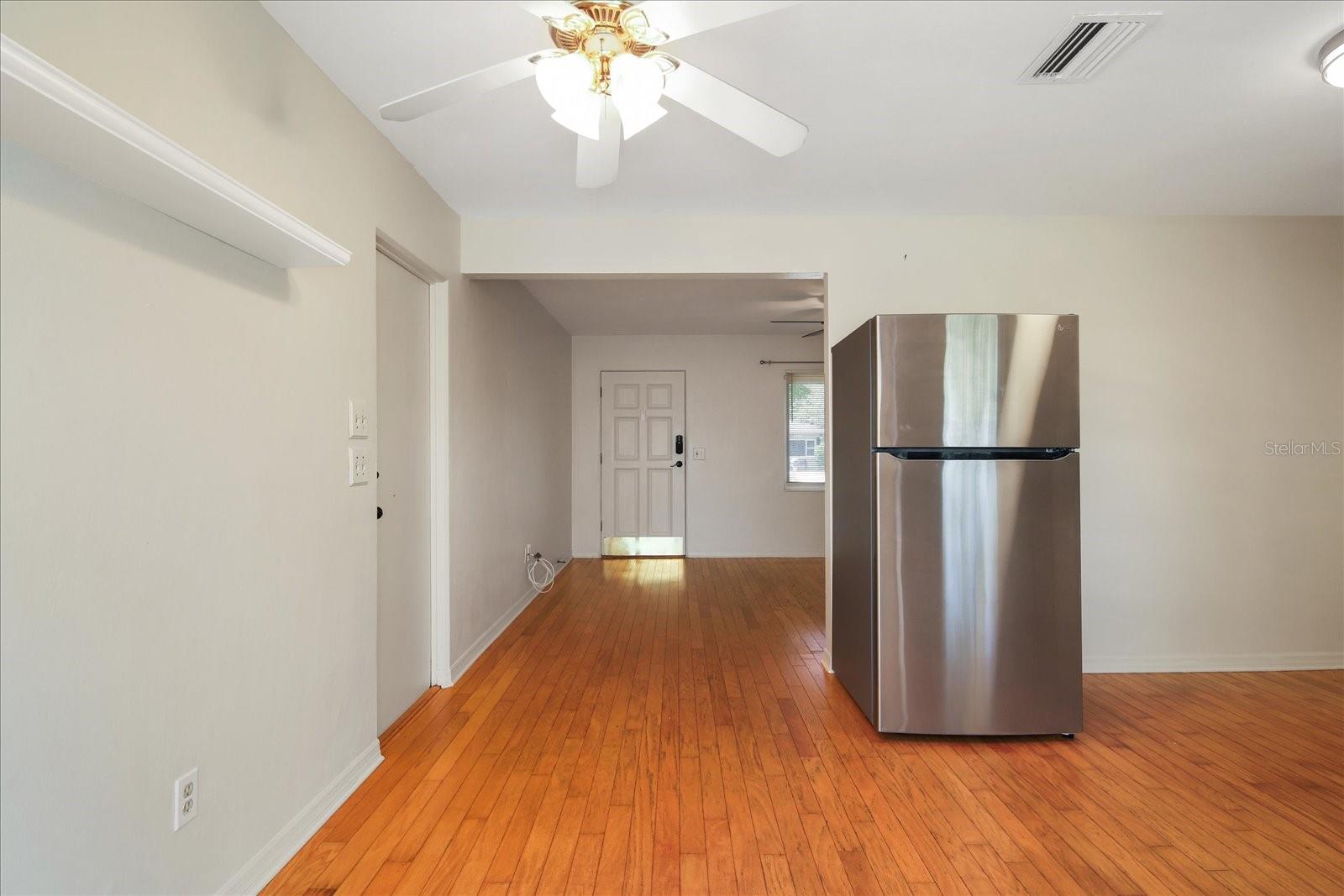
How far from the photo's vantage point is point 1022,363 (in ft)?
8.83

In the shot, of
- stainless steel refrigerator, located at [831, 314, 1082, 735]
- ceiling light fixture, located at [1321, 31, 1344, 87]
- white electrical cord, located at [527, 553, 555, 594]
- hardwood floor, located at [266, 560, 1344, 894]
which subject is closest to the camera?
hardwood floor, located at [266, 560, 1344, 894]

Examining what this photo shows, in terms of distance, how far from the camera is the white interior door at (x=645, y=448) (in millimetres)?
7402

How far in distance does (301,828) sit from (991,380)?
2.76 m

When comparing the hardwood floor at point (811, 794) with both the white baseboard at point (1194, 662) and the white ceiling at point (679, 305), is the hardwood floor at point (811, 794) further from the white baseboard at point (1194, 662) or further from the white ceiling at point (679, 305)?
the white ceiling at point (679, 305)

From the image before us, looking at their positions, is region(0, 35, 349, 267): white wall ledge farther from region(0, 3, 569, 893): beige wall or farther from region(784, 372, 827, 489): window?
region(784, 372, 827, 489): window

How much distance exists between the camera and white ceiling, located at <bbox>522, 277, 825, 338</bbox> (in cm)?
512

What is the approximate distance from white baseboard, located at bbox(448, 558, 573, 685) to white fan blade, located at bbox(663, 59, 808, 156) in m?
2.81

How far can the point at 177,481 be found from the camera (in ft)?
5.14

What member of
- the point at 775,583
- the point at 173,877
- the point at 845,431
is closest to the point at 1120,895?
the point at 845,431

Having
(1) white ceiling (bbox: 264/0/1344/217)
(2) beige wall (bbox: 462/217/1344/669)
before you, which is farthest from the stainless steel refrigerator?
(2) beige wall (bbox: 462/217/1344/669)

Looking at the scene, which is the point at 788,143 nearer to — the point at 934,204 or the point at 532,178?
the point at 532,178

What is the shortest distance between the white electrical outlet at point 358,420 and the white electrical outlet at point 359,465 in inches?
1.8

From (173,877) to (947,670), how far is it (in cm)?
246

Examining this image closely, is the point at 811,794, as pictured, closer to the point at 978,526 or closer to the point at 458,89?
the point at 978,526
